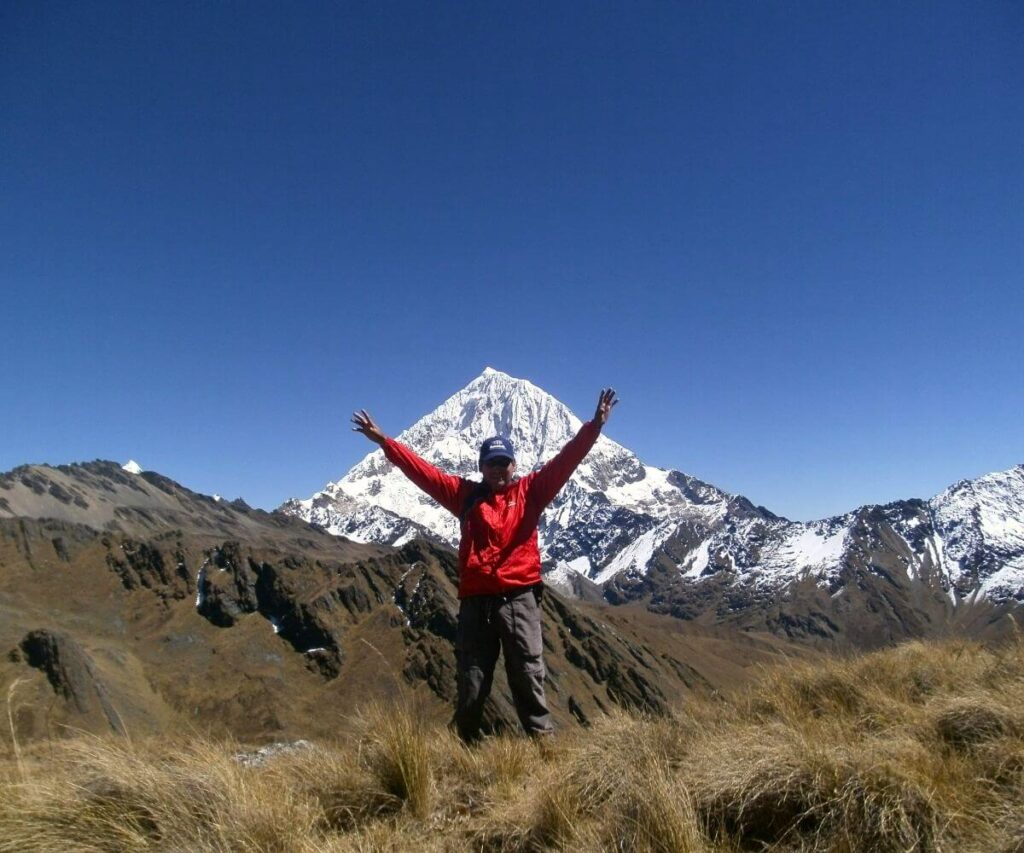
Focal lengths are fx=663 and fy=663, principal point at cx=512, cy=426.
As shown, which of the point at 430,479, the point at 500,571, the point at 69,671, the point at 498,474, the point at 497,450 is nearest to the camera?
the point at 500,571

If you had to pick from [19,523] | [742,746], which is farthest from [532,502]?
[19,523]

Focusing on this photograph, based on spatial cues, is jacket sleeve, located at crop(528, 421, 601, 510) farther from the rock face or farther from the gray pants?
the rock face

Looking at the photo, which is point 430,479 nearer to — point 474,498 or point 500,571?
point 474,498

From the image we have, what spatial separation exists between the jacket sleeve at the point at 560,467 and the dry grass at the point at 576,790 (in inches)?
106

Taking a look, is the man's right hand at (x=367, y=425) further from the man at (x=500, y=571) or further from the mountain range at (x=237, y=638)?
the mountain range at (x=237, y=638)

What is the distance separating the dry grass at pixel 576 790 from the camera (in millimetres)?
3818

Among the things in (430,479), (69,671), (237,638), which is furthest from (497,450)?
(237,638)

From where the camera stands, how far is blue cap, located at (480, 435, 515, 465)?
760 cm

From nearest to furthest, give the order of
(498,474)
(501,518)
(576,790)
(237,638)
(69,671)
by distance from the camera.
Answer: (576,790), (501,518), (498,474), (69,671), (237,638)

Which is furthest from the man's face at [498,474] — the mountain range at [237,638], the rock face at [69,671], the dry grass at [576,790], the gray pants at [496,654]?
the rock face at [69,671]

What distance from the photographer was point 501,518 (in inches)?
291

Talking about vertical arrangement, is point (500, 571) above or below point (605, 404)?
below

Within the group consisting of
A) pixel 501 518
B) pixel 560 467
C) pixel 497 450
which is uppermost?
pixel 497 450

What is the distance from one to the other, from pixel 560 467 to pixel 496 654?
2204mm
